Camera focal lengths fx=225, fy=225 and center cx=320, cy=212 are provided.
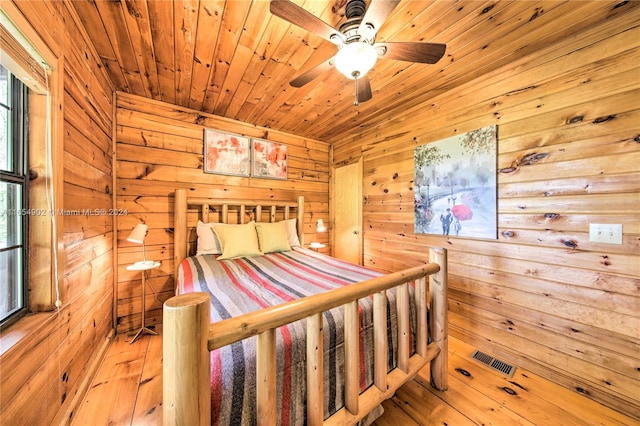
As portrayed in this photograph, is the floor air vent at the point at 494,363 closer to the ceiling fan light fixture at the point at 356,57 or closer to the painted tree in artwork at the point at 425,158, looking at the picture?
the painted tree in artwork at the point at 425,158

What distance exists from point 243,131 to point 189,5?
162 cm

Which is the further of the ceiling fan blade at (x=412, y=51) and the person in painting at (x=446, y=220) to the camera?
the person in painting at (x=446, y=220)

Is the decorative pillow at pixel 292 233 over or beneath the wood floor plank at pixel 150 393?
over

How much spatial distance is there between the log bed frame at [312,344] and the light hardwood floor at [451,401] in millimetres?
160

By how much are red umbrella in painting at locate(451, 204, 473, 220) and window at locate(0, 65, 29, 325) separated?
2783mm

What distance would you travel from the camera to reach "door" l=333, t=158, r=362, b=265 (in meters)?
3.11

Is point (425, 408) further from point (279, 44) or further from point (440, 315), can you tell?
point (279, 44)

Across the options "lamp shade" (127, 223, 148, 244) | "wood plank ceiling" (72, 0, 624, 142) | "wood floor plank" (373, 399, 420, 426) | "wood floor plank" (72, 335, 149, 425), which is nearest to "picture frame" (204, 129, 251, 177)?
"wood plank ceiling" (72, 0, 624, 142)

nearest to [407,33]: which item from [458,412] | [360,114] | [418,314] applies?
[360,114]

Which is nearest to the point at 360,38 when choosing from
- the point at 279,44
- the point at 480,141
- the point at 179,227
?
the point at 279,44

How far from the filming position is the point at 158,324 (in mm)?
2309

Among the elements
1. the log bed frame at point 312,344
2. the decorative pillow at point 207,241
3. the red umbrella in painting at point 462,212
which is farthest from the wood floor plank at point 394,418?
the decorative pillow at point 207,241

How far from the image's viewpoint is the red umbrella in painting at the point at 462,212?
6.48 ft

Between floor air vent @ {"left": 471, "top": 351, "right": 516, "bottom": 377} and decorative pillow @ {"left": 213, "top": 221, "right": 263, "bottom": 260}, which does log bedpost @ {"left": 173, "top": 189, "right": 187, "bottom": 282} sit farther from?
floor air vent @ {"left": 471, "top": 351, "right": 516, "bottom": 377}
